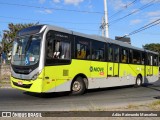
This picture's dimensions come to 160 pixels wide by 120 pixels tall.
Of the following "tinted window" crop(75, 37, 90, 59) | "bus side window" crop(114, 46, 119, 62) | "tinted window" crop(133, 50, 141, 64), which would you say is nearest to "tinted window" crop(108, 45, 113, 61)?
"bus side window" crop(114, 46, 119, 62)

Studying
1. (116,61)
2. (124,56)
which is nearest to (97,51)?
(116,61)

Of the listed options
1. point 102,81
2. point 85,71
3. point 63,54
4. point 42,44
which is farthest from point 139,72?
point 42,44

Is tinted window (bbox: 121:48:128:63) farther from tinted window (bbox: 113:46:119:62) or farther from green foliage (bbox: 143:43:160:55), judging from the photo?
Result: green foliage (bbox: 143:43:160:55)

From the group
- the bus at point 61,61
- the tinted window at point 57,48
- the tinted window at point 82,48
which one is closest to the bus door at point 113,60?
the bus at point 61,61

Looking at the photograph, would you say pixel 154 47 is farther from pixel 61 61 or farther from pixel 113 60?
Result: pixel 61 61

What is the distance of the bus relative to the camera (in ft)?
44.0

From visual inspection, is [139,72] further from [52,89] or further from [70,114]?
[70,114]

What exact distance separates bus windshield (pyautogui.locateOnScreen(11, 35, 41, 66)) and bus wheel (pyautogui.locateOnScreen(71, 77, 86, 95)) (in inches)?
106

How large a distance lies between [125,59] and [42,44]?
334 inches

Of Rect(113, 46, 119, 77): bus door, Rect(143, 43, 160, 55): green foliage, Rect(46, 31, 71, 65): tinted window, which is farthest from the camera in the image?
Rect(143, 43, 160, 55): green foliage

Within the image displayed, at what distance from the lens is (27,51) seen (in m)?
13.8

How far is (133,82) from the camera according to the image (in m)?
22.2

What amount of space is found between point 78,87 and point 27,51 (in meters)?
3.30

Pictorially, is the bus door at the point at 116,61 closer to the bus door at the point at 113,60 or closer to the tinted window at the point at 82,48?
the bus door at the point at 113,60
